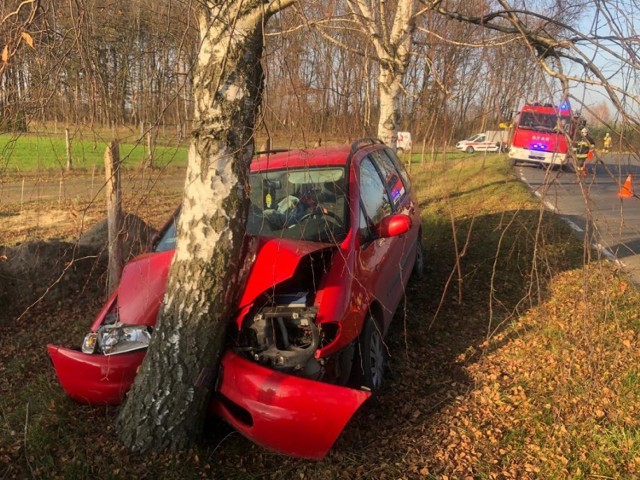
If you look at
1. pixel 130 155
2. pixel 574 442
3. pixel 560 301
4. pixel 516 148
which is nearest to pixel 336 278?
pixel 130 155

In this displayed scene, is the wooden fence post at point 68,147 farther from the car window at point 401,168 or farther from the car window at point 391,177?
the car window at point 401,168

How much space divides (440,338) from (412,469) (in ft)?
6.58

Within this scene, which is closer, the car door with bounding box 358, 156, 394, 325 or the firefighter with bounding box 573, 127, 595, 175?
the firefighter with bounding box 573, 127, 595, 175

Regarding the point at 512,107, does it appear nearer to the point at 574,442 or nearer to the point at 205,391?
the point at 574,442

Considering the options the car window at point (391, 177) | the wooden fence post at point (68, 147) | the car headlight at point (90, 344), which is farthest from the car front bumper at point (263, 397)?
the car window at point (391, 177)

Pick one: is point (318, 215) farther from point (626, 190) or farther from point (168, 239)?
point (626, 190)

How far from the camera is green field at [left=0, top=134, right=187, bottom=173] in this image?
2.98 metres

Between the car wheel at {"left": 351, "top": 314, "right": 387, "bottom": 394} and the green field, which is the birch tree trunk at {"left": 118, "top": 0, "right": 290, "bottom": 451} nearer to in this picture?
the green field

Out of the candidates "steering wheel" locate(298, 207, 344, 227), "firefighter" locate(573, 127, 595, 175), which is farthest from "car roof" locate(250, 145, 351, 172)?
"firefighter" locate(573, 127, 595, 175)

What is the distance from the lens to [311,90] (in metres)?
2.94

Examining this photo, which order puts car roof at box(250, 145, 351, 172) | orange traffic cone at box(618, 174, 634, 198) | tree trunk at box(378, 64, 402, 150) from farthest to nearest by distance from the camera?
tree trunk at box(378, 64, 402, 150), car roof at box(250, 145, 351, 172), orange traffic cone at box(618, 174, 634, 198)

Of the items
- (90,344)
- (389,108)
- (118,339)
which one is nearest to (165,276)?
(118,339)

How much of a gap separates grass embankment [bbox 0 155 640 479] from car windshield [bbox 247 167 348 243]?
0.78m

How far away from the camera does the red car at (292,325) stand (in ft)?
9.63
